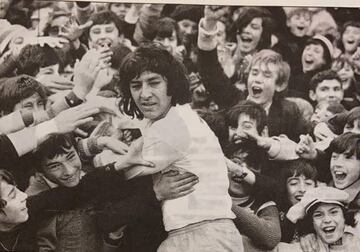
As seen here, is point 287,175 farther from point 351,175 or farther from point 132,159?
point 132,159

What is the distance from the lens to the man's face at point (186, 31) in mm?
750

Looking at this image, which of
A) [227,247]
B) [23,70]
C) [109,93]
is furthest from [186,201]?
[23,70]

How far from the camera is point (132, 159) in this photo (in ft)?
2.39

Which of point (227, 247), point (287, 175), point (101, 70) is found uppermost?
point (101, 70)

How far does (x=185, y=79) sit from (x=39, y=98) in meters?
0.21

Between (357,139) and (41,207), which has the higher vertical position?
(357,139)

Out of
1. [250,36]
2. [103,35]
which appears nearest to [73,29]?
[103,35]

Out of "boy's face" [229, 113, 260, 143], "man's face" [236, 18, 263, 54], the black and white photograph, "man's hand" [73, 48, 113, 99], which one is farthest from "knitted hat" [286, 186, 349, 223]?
"man's hand" [73, 48, 113, 99]

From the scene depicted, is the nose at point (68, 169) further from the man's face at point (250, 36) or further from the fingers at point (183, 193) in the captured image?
the man's face at point (250, 36)

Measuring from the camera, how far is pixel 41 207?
0.72 meters

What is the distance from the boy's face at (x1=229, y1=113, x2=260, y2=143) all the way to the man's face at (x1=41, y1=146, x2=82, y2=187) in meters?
0.22

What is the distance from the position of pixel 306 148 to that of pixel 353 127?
0.08 m

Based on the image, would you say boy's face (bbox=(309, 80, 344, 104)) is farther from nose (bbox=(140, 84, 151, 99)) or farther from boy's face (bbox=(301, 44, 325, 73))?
nose (bbox=(140, 84, 151, 99))

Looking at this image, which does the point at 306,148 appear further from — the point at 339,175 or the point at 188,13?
the point at 188,13
